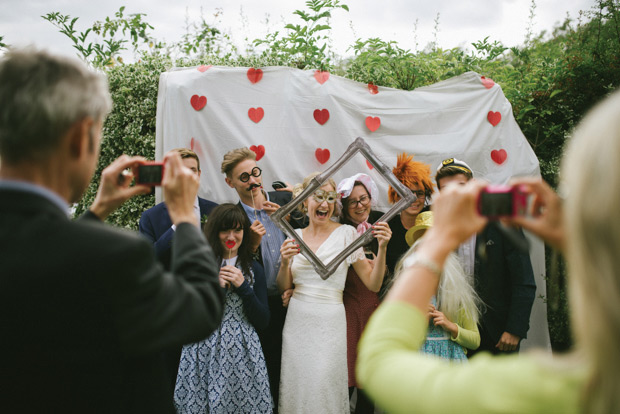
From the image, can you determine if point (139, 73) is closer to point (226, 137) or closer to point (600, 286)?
point (226, 137)

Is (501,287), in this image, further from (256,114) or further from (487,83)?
(256,114)

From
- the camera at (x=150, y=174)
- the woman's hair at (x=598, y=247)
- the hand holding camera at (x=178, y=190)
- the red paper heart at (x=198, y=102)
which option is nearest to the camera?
the woman's hair at (x=598, y=247)

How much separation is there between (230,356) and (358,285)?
3.55 feet

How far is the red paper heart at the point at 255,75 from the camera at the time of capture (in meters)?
4.43

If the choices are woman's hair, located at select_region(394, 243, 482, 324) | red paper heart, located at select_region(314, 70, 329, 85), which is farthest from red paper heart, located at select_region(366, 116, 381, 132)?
woman's hair, located at select_region(394, 243, 482, 324)

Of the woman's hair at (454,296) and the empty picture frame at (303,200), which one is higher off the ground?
the empty picture frame at (303,200)

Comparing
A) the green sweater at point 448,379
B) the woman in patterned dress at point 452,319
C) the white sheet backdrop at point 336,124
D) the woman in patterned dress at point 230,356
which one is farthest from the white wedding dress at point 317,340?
the green sweater at point 448,379

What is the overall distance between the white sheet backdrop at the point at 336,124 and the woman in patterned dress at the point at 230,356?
3.71ft

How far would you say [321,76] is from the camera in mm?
4480

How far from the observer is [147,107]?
4.40 metres

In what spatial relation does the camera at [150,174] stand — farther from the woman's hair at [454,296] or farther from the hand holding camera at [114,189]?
the woman's hair at [454,296]

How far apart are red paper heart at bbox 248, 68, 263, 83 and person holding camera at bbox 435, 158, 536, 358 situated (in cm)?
200

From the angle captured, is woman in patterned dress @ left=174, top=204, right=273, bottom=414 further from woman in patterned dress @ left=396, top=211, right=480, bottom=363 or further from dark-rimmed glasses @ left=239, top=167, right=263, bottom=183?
woman in patterned dress @ left=396, top=211, right=480, bottom=363

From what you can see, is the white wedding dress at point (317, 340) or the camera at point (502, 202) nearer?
the camera at point (502, 202)
